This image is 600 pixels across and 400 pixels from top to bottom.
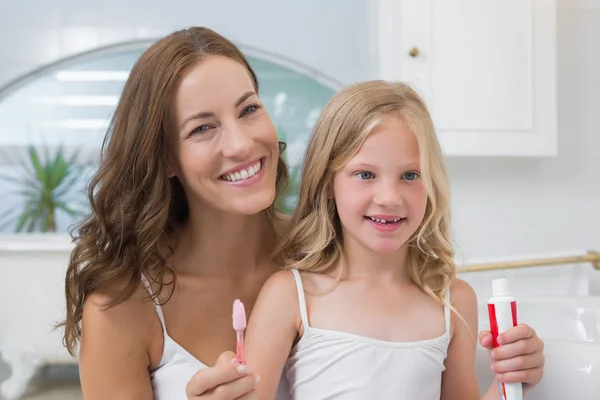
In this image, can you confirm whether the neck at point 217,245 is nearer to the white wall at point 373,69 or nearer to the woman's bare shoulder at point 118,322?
the woman's bare shoulder at point 118,322

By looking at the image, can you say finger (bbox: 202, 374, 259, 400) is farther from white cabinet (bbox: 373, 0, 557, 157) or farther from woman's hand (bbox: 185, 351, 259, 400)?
white cabinet (bbox: 373, 0, 557, 157)

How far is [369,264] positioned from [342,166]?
19cm

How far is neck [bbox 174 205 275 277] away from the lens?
1.36 m

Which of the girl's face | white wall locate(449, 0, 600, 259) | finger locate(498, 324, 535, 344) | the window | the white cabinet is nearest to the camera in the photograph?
finger locate(498, 324, 535, 344)

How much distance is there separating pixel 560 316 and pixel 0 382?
215cm

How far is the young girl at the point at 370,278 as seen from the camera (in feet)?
3.91

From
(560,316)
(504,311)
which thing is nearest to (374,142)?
(504,311)

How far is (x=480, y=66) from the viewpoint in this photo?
9.16ft

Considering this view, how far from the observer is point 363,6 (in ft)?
10.5

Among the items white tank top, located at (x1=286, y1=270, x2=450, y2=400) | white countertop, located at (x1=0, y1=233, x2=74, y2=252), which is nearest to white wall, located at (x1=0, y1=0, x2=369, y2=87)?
white countertop, located at (x1=0, y1=233, x2=74, y2=252)

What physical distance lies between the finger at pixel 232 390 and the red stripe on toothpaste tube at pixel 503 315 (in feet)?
1.20

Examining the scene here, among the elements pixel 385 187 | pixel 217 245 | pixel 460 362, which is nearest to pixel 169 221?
pixel 217 245

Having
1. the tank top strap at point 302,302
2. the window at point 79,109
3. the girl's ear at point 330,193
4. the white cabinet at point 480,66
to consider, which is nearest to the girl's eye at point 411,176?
the girl's ear at point 330,193

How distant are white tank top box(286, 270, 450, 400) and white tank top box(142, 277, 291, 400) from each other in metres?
0.08
